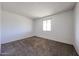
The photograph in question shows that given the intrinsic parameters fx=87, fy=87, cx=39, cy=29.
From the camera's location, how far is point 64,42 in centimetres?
499

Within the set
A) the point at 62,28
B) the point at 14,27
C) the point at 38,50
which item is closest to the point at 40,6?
the point at 38,50

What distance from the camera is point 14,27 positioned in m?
5.73

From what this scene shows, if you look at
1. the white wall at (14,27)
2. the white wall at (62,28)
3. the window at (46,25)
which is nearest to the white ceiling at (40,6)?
the white wall at (62,28)

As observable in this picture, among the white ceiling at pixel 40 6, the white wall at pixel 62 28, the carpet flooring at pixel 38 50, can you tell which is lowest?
the carpet flooring at pixel 38 50

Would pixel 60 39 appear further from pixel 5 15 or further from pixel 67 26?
pixel 5 15

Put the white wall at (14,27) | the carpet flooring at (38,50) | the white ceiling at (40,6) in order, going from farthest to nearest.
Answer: the white wall at (14,27) < the white ceiling at (40,6) < the carpet flooring at (38,50)

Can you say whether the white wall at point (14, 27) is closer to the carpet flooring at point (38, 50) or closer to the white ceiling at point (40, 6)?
the white ceiling at point (40, 6)

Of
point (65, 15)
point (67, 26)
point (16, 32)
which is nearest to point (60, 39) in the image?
point (67, 26)

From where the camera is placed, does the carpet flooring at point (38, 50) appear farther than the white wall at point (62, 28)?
No

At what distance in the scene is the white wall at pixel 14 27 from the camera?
509 centimetres

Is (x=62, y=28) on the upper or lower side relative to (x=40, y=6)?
lower

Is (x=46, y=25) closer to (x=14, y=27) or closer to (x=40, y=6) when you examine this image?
(x=14, y=27)

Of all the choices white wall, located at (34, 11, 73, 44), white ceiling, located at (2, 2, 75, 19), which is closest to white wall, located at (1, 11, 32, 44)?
white ceiling, located at (2, 2, 75, 19)

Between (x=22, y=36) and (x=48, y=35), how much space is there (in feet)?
6.39
